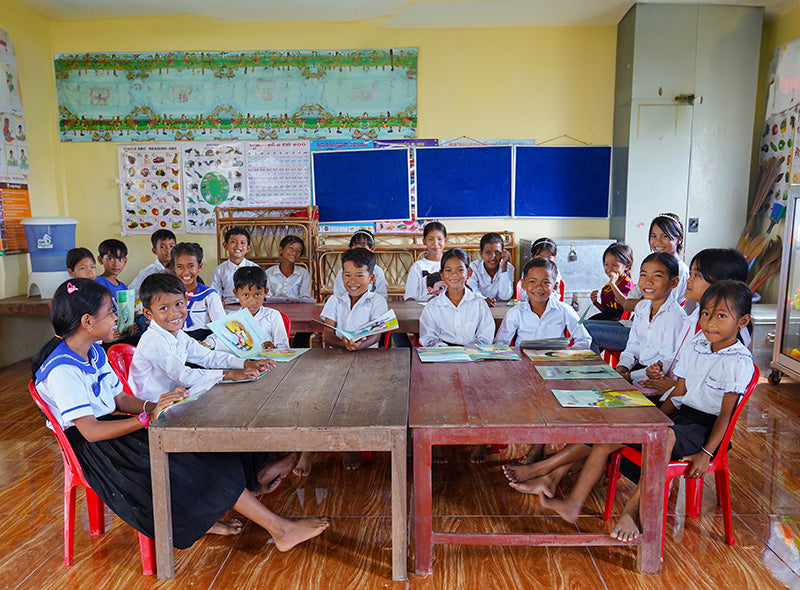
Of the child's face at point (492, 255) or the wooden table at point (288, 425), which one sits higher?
the child's face at point (492, 255)

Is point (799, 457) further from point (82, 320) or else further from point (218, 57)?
point (218, 57)

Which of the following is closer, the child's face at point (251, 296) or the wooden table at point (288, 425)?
the wooden table at point (288, 425)

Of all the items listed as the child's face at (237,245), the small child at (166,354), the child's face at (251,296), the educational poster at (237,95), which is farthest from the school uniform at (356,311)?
the educational poster at (237,95)

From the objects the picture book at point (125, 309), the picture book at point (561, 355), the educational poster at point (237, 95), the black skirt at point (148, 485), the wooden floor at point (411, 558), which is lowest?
the wooden floor at point (411, 558)

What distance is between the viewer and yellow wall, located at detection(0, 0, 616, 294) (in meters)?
5.00

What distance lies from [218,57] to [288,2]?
88cm

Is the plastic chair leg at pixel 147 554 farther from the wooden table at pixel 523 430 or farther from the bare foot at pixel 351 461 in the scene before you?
the bare foot at pixel 351 461

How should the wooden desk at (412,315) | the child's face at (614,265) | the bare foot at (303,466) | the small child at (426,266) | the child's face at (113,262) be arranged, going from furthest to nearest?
the small child at (426,266) < the child's face at (113,262) < the child's face at (614,265) < the wooden desk at (412,315) < the bare foot at (303,466)

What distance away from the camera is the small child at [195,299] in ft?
9.66

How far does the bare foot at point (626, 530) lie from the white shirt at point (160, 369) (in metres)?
1.32

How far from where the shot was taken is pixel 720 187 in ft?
15.7

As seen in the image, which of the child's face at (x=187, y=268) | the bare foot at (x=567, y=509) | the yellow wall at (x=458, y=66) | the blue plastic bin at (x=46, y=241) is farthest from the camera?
the yellow wall at (x=458, y=66)

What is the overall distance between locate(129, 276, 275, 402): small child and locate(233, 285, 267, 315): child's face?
521mm

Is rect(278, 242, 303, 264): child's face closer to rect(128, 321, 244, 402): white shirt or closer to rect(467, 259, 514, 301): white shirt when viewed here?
rect(467, 259, 514, 301): white shirt
